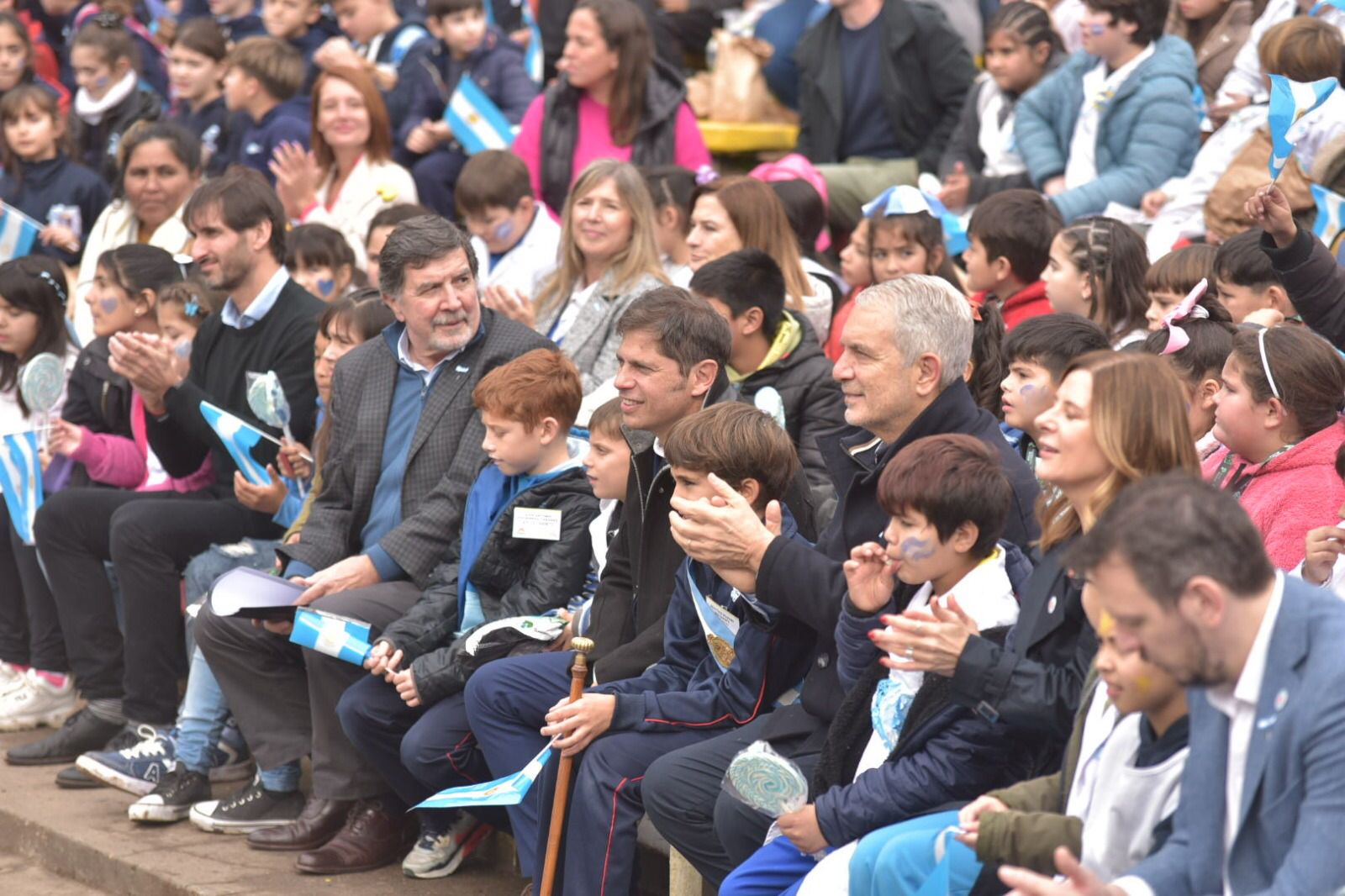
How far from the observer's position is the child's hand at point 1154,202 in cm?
662

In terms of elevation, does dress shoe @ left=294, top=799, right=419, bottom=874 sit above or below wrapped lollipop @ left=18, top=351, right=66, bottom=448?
below

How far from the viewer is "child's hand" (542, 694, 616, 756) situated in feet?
14.1

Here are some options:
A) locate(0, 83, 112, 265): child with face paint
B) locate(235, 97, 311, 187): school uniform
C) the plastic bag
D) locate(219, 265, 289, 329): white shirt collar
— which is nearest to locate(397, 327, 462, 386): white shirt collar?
locate(219, 265, 289, 329): white shirt collar

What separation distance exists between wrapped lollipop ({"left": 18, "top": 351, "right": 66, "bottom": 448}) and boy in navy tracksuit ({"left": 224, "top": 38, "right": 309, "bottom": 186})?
2.52 meters

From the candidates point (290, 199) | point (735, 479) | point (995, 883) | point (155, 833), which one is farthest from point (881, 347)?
point (290, 199)

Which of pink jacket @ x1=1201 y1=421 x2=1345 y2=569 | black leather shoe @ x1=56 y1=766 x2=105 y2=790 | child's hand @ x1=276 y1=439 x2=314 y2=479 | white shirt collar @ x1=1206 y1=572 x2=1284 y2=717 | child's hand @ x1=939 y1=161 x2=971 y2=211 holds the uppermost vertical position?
white shirt collar @ x1=1206 y1=572 x2=1284 y2=717

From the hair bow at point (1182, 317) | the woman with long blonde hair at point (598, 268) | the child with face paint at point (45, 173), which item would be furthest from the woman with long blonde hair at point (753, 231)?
the child with face paint at point (45, 173)

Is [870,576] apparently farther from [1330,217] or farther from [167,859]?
[167,859]

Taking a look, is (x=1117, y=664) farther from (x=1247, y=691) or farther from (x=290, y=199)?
(x=290, y=199)

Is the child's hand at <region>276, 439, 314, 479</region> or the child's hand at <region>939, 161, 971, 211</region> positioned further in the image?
the child's hand at <region>939, 161, 971, 211</region>

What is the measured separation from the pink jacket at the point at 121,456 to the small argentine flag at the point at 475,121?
2.46 metres

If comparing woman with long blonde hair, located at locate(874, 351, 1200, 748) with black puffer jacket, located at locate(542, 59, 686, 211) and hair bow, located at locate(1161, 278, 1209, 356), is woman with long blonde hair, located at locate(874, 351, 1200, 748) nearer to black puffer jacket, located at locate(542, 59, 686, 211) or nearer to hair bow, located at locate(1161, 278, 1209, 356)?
hair bow, located at locate(1161, 278, 1209, 356)

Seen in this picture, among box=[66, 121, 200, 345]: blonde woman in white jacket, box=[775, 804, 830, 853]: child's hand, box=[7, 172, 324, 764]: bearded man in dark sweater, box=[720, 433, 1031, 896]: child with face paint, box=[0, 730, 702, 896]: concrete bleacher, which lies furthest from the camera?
box=[66, 121, 200, 345]: blonde woman in white jacket

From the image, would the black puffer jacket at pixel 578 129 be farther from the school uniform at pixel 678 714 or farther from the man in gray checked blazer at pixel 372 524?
the school uniform at pixel 678 714
